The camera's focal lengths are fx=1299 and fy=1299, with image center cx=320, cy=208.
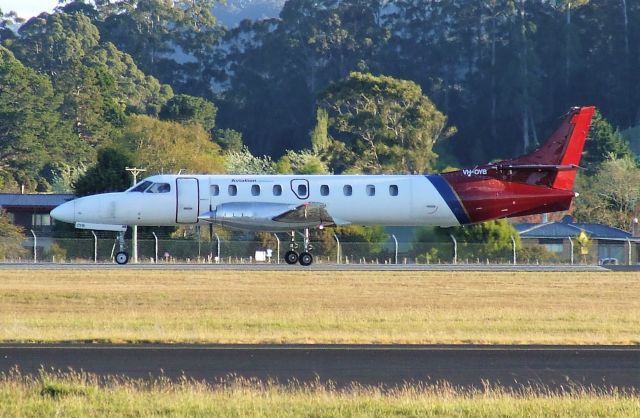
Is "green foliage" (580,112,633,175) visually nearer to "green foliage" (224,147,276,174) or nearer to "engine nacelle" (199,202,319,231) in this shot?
"green foliage" (224,147,276,174)

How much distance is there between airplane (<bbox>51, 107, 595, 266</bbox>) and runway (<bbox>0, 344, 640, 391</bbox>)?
20.6 metres

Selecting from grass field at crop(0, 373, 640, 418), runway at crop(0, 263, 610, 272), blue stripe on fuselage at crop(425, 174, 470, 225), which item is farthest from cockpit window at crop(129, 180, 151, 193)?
grass field at crop(0, 373, 640, 418)

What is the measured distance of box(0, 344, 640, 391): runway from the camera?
16.0m

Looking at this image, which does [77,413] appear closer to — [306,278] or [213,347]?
[213,347]

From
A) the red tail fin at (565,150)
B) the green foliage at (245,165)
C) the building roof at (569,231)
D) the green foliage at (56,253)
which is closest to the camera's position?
the red tail fin at (565,150)

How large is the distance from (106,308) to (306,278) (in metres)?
9.01

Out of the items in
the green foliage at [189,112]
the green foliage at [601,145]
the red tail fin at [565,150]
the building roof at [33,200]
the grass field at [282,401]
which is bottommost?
the grass field at [282,401]

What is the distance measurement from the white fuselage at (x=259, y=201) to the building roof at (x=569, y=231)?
26.3 m

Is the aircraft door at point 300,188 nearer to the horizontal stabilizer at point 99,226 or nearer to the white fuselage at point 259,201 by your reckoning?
the white fuselage at point 259,201

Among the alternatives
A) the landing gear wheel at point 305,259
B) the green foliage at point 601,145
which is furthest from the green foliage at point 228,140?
the landing gear wheel at point 305,259

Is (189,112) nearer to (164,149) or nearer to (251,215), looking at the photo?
(164,149)

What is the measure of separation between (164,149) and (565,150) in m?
35.1

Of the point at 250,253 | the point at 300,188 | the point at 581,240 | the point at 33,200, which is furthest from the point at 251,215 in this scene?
the point at 33,200

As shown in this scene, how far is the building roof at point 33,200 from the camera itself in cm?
7231
